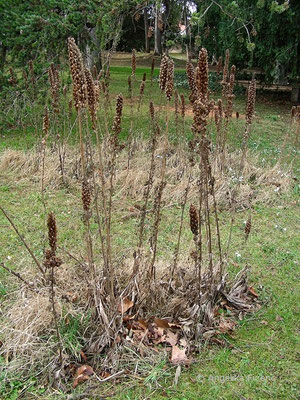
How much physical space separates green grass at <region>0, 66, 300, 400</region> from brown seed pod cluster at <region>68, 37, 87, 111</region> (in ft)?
4.60

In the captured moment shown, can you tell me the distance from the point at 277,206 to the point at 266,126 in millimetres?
5706

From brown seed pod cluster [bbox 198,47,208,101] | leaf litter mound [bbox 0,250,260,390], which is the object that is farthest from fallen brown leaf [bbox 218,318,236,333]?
brown seed pod cluster [bbox 198,47,208,101]

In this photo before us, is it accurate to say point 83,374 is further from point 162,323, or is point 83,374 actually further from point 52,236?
point 52,236

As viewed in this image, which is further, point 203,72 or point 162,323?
point 162,323

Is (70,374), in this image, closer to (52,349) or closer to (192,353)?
(52,349)

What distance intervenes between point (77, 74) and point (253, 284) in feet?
7.75

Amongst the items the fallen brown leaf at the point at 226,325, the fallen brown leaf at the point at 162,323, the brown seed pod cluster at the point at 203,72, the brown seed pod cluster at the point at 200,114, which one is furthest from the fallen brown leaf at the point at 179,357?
the brown seed pod cluster at the point at 203,72

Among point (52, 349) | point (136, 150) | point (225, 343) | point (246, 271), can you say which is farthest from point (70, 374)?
point (136, 150)

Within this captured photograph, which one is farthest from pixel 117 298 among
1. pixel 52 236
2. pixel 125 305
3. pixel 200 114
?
pixel 200 114

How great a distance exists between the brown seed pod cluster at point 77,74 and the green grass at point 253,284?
4.60 ft

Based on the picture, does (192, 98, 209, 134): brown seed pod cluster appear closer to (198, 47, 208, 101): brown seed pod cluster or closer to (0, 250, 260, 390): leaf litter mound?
(198, 47, 208, 101): brown seed pod cluster

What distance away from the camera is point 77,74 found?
2.17 m

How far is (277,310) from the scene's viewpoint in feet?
10.9

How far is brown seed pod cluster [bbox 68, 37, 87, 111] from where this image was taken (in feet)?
7.04
